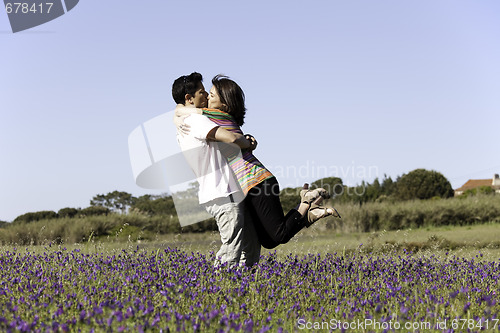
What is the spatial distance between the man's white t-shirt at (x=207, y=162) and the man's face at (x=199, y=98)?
276 mm

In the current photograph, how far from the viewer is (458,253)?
9.67 meters

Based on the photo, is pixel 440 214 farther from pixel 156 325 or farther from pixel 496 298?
pixel 156 325

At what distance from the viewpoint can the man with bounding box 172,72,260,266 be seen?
4.45 metres

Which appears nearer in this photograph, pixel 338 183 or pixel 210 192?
pixel 210 192

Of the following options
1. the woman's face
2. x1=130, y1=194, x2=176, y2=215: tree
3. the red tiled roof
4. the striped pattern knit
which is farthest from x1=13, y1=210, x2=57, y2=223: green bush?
the red tiled roof

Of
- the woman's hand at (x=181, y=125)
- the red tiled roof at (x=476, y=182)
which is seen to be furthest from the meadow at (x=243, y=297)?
the red tiled roof at (x=476, y=182)

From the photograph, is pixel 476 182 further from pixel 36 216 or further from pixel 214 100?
pixel 214 100

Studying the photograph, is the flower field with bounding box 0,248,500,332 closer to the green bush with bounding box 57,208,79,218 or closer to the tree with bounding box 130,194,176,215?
the green bush with bounding box 57,208,79,218

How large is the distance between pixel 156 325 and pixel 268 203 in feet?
6.09

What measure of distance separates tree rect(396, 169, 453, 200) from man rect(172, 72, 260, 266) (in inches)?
893

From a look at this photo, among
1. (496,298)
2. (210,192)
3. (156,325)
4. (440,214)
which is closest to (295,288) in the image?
(210,192)

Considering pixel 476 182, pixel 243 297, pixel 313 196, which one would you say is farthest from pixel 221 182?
pixel 476 182

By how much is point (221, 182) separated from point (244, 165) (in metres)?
0.26

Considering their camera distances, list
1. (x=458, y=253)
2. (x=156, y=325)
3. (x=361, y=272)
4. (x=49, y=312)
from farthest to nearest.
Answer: (x=458, y=253) → (x=361, y=272) → (x=49, y=312) → (x=156, y=325)
